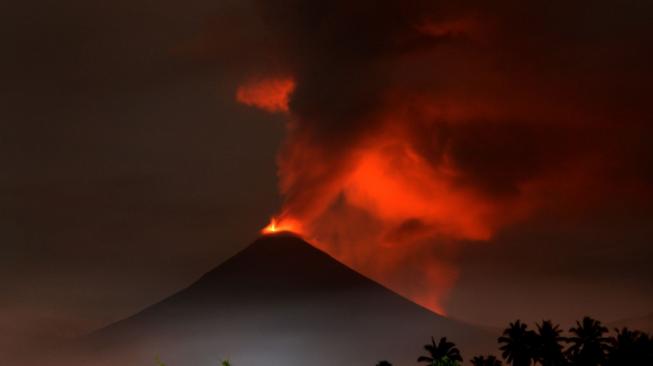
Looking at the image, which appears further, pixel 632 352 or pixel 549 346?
pixel 549 346

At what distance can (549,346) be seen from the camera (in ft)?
413

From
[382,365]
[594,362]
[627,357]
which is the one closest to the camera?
[627,357]

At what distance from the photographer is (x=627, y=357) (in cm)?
10244

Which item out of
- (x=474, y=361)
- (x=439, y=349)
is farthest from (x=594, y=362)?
(x=439, y=349)

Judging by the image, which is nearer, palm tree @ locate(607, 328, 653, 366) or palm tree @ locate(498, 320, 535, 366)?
palm tree @ locate(607, 328, 653, 366)

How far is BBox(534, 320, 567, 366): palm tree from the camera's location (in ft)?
410

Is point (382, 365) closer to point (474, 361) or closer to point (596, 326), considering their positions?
point (474, 361)

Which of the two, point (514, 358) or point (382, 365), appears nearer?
point (514, 358)

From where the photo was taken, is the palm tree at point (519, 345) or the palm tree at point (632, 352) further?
the palm tree at point (519, 345)

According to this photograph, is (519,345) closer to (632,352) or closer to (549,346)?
(549,346)

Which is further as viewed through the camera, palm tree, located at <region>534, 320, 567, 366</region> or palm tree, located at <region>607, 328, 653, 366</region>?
palm tree, located at <region>534, 320, 567, 366</region>

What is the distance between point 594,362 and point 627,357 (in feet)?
52.1

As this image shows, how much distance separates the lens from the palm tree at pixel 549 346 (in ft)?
410

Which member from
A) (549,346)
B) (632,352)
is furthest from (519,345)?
(632,352)
